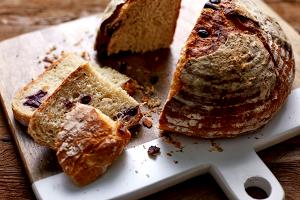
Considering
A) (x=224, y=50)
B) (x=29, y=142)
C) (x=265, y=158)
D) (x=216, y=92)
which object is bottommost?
(x=29, y=142)

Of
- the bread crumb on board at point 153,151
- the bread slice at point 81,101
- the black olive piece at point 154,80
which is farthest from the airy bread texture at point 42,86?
the bread crumb on board at point 153,151

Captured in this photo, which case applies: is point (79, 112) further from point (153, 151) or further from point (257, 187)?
point (257, 187)

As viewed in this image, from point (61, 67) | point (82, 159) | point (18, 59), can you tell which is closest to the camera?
point (82, 159)

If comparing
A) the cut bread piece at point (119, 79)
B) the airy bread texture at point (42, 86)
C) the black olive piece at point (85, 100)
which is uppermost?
the black olive piece at point (85, 100)

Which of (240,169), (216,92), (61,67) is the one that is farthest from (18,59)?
(240,169)

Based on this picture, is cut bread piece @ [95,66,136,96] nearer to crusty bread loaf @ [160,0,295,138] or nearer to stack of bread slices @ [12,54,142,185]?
stack of bread slices @ [12,54,142,185]

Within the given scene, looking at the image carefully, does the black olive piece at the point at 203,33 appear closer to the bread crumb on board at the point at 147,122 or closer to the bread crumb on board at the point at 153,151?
the bread crumb on board at the point at 147,122

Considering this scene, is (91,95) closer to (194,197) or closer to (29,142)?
(29,142)
